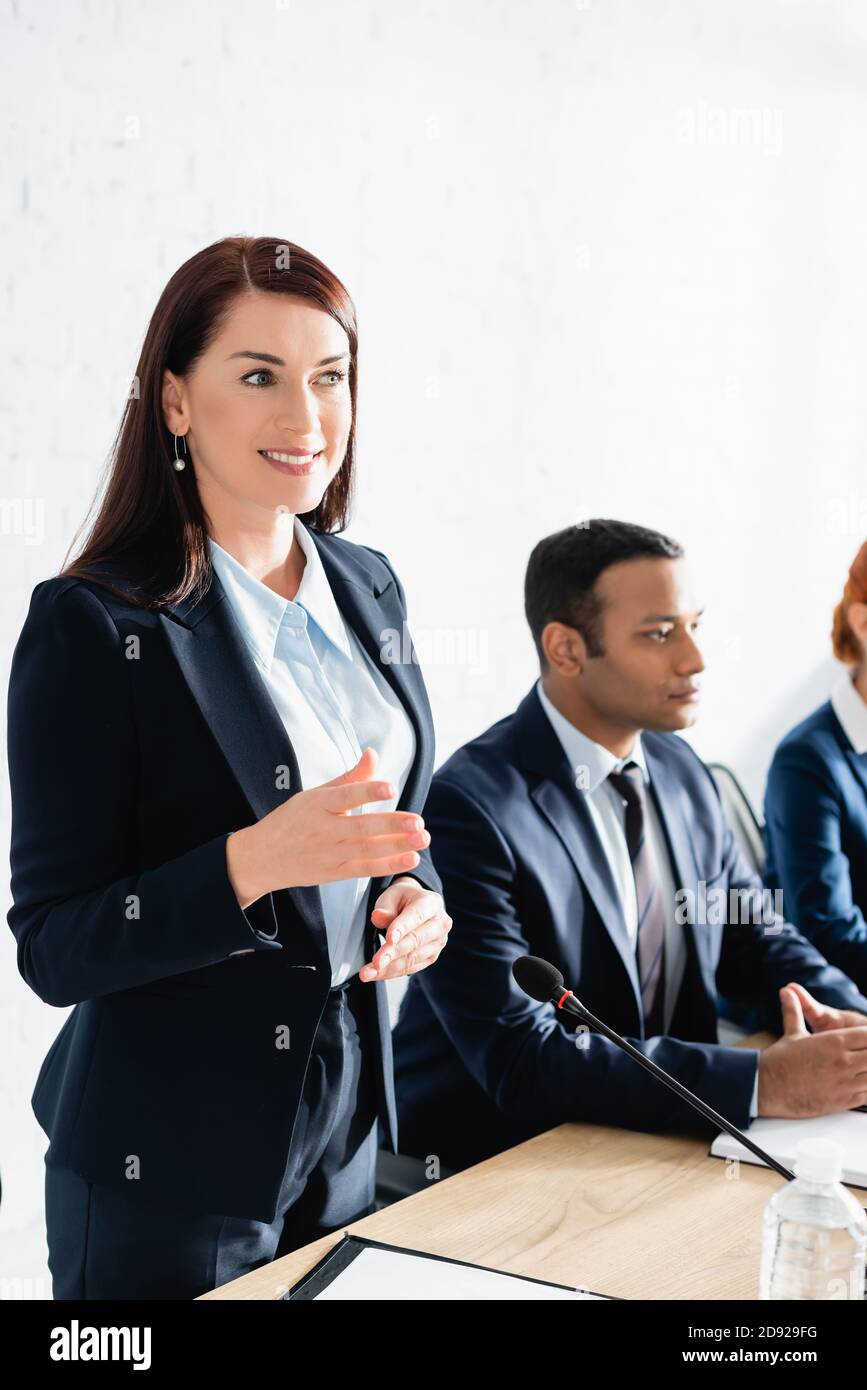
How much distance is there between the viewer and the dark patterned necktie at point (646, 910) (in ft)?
6.47

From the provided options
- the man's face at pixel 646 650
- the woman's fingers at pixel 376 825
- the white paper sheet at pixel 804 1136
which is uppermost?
the man's face at pixel 646 650

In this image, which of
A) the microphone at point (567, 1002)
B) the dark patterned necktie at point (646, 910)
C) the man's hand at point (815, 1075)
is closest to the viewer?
the microphone at point (567, 1002)

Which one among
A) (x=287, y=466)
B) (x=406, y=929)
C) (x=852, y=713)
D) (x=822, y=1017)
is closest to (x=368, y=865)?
(x=406, y=929)

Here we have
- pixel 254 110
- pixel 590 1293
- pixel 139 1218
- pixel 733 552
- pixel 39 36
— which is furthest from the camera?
pixel 733 552

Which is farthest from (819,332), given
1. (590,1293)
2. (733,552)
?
(590,1293)

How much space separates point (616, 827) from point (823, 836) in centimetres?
Answer: 58

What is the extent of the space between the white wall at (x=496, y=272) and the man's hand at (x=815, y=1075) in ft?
3.83

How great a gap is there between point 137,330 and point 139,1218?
1415 mm

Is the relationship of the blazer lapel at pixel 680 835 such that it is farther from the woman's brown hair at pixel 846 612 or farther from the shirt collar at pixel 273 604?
the shirt collar at pixel 273 604

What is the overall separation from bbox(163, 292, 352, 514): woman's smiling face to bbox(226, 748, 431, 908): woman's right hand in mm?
395

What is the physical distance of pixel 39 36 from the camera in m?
2.01

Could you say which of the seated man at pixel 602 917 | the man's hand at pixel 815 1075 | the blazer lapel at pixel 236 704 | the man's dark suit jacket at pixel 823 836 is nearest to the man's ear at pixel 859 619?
the man's dark suit jacket at pixel 823 836

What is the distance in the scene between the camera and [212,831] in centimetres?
133

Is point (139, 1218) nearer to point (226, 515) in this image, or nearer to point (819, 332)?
point (226, 515)
